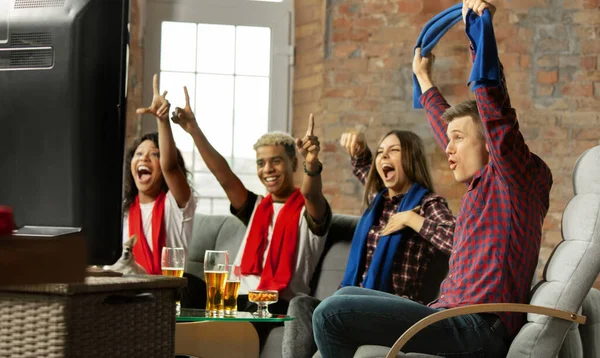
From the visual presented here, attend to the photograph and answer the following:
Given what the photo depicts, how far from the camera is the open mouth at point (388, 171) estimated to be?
3.47 meters

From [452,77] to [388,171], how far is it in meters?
1.57

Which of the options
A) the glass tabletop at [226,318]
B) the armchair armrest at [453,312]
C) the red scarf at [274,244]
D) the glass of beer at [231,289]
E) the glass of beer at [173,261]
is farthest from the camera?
the red scarf at [274,244]

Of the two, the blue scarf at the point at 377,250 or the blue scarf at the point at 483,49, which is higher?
the blue scarf at the point at 483,49

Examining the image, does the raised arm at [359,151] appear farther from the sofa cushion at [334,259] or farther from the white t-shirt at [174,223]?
the white t-shirt at [174,223]

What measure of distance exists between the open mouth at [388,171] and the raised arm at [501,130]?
45.1 inches

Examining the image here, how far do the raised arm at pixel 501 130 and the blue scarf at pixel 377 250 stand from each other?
1.02 meters

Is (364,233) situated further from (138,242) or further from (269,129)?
(269,129)

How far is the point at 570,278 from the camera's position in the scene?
2.26 metres

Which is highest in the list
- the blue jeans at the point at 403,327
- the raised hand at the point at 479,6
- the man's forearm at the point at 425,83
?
the raised hand at the point at 479,6

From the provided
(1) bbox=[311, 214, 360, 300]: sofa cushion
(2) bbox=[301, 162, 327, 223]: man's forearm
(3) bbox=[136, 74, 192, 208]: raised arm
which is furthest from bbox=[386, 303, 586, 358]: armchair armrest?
(3) bbox=[136, 74, 192, 208]: raised arm

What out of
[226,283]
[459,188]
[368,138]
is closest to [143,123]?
[368,138]

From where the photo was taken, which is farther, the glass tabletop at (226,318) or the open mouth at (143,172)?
the open mouth at (143,172)

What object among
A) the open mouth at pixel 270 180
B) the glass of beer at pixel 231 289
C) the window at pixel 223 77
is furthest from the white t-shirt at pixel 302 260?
the window at pixel 223 77

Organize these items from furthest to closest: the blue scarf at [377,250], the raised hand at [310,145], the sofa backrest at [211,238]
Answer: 1. the sofa backrest at [211,238]
2. the raised hand at [310,145]
3. the blue scarf at [377,250]
